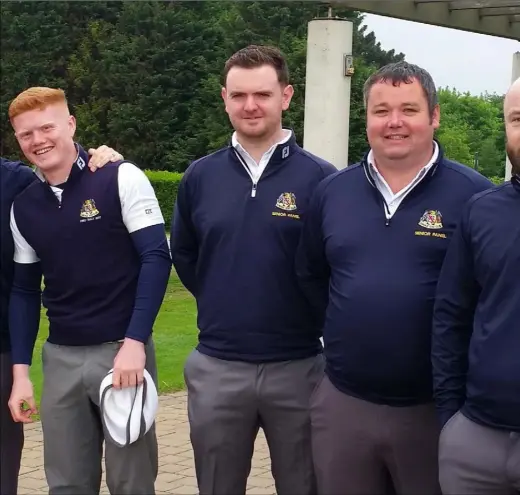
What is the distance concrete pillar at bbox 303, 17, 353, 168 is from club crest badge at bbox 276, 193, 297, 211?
20.5 feet

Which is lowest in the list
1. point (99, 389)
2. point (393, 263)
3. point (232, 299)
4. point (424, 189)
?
point (99, 389)

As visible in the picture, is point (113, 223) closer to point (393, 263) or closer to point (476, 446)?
point (393, 263)

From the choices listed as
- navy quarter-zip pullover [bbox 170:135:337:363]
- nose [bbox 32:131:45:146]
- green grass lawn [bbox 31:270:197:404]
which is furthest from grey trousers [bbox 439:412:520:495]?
green grass lawn [bbox 31:270:197:404]

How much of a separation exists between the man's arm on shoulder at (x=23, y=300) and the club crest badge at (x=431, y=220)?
6.14ft

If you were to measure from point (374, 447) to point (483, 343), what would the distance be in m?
0.77

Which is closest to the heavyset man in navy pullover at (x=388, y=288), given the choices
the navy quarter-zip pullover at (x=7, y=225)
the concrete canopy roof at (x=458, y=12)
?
the navy quarter-zip pullover at (x=7, y=225)

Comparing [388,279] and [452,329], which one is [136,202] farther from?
[452,329]

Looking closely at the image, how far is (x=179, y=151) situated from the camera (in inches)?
1702

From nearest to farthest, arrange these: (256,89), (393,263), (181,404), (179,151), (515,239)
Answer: (515,239)
(393,263)
(256,89)
(181,404)
(179,151)

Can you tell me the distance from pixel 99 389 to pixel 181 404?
367cm

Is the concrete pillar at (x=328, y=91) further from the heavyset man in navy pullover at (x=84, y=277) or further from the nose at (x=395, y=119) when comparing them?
the nose at (x=395, y=119)

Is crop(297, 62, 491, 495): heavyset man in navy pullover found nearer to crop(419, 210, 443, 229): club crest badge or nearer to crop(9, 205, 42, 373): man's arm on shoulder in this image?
crop(419, 210, 443, 229): club crest badge

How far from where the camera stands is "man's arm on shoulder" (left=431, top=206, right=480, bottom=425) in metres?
3.06

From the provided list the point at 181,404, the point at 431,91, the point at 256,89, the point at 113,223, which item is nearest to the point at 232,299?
the point at 113,223
